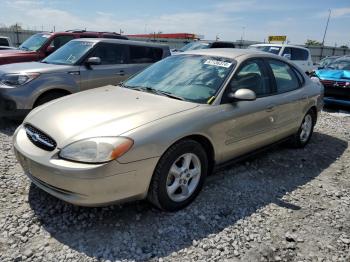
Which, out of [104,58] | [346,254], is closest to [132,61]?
[104,58]

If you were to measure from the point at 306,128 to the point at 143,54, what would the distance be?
399 centimetres

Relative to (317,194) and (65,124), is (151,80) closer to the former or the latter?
(65,124)

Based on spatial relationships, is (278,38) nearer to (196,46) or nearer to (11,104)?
(196,46)

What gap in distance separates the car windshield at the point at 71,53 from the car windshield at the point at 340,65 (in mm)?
7341

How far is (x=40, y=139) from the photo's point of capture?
3.11m

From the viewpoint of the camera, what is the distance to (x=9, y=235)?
291 cm

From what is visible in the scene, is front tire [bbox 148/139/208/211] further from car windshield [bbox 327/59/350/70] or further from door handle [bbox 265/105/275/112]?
car windshield [bbox 327/59/350/70]

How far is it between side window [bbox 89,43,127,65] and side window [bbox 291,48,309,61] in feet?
27.9

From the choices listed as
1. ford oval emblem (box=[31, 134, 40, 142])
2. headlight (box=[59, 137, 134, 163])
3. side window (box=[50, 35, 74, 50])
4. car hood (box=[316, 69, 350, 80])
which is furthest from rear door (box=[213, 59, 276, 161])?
side window (box=[50, 35, 74, 50])

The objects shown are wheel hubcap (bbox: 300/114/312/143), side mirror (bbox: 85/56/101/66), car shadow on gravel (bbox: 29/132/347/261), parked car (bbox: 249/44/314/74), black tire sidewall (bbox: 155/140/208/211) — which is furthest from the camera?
parked car (bbox: 249/44/314/74)

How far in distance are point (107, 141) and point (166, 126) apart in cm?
58

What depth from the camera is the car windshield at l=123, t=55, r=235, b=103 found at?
12.2 feet

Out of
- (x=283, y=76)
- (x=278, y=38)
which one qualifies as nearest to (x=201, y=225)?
(x=283, y=76)

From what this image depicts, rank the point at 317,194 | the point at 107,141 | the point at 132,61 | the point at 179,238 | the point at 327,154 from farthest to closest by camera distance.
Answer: the point at 132,61, the point at 327,154, the point at 317,194, the point at 179,238, the point at 107,141
